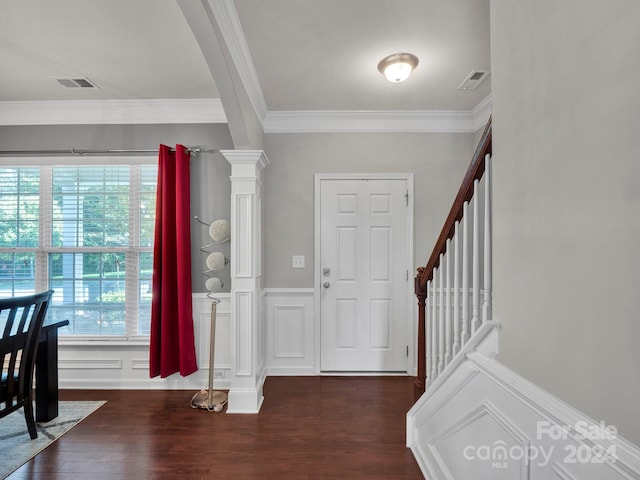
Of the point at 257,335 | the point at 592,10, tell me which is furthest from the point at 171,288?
the point at 592,10

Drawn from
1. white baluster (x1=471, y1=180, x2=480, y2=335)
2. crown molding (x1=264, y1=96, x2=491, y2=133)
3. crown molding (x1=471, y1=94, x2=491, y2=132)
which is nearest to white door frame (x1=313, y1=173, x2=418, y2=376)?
crown molding (x1=264, y1=96, x2=491, y2=133)

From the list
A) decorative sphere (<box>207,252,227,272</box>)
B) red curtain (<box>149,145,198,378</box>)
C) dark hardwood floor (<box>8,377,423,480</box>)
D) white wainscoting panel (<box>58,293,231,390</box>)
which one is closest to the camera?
dark hardwood floor (<box>8,377,423,480</box>)

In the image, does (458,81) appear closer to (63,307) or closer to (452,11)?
(452,11)

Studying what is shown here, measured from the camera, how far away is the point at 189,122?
308cm

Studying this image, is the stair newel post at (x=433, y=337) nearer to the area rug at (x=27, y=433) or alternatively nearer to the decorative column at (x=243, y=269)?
the decorative column at (x=243, y=269)

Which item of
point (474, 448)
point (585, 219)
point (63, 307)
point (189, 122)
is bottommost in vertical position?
point (474, 448)

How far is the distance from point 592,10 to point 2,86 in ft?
12.8

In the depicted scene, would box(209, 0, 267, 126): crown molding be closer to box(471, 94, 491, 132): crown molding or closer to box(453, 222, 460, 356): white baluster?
box(453, 222, 460, 356): white baluster

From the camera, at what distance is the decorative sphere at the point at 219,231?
2.81 metres

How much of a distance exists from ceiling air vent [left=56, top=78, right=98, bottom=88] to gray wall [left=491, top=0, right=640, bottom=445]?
2.98 m

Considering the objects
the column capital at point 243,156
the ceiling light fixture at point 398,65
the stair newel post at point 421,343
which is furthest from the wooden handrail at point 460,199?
the column capital at point 243,156

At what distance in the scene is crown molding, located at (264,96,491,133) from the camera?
3232 mm

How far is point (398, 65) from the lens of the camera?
91.3 inches

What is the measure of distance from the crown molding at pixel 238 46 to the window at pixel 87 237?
4.01 ft
